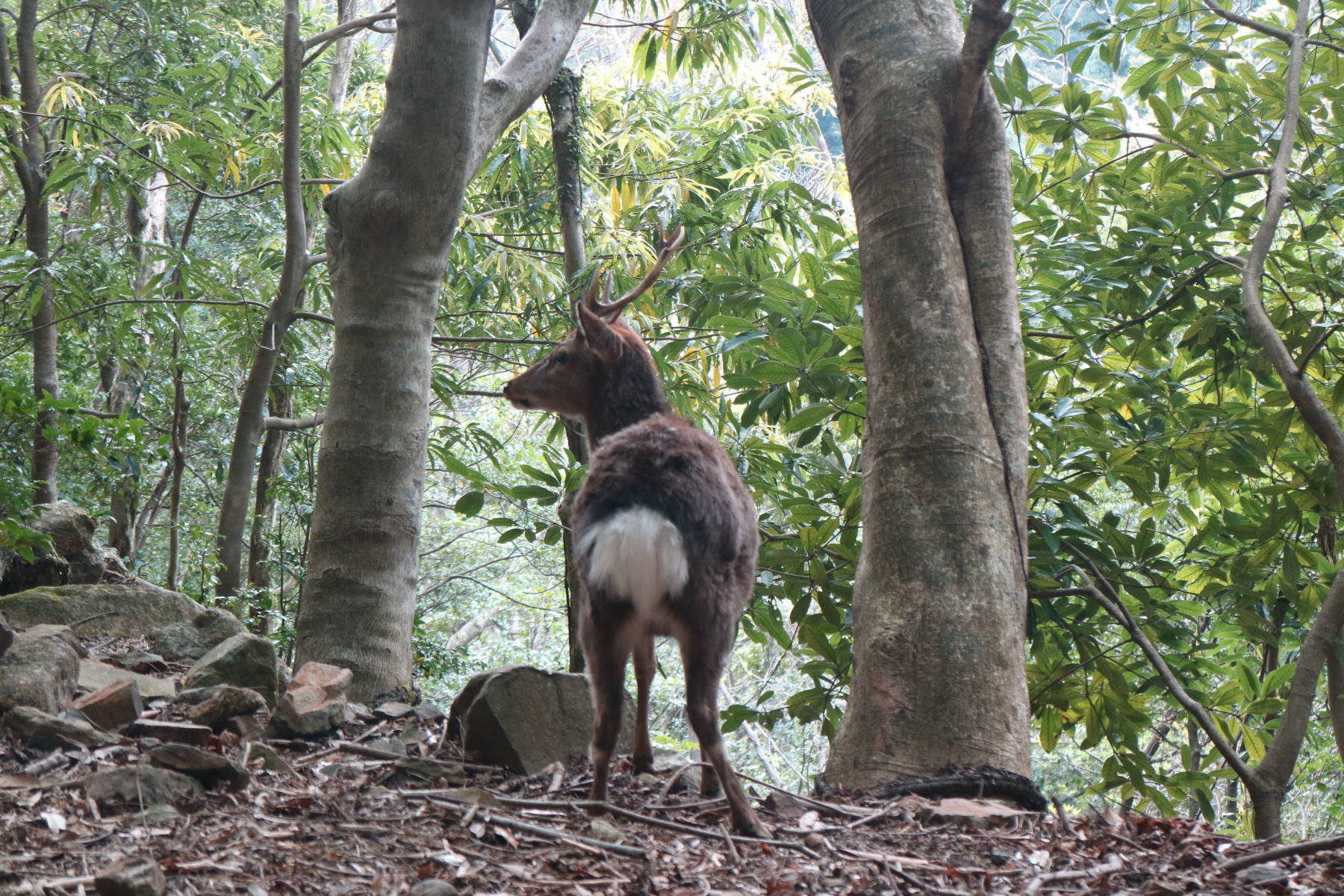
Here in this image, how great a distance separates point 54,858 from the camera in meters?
2.12

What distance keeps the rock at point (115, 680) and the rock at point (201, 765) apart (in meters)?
0.92

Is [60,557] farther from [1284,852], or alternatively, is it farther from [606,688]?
[1284,852]

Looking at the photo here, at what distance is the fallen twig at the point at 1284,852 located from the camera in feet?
7.35

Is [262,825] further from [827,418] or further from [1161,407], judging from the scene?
[1161,407]

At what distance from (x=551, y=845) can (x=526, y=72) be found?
3760mm

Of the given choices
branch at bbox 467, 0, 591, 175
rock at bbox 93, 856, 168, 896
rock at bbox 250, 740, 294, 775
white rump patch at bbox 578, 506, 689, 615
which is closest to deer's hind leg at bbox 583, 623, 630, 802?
white rump patch at bbox 578, 506, 689, 615

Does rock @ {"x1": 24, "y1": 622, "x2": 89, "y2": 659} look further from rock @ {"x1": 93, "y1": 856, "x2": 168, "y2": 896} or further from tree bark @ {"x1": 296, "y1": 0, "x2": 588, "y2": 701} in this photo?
rock @ {"x1": 93, "y1": 856, "x2": 168, "y2": 896}

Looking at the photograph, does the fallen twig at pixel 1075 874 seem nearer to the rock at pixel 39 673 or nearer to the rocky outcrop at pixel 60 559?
the rock at pixel 39 673

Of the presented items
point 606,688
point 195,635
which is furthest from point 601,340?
point 195,635

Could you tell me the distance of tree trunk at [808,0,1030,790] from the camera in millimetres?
2996

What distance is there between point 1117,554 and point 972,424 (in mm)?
1477

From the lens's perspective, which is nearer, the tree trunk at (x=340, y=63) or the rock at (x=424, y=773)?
the rock at (x=424, y=773)

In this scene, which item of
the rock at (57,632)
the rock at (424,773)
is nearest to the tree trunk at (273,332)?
the rock at (57,632)

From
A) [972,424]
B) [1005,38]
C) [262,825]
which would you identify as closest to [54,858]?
[262,825]
